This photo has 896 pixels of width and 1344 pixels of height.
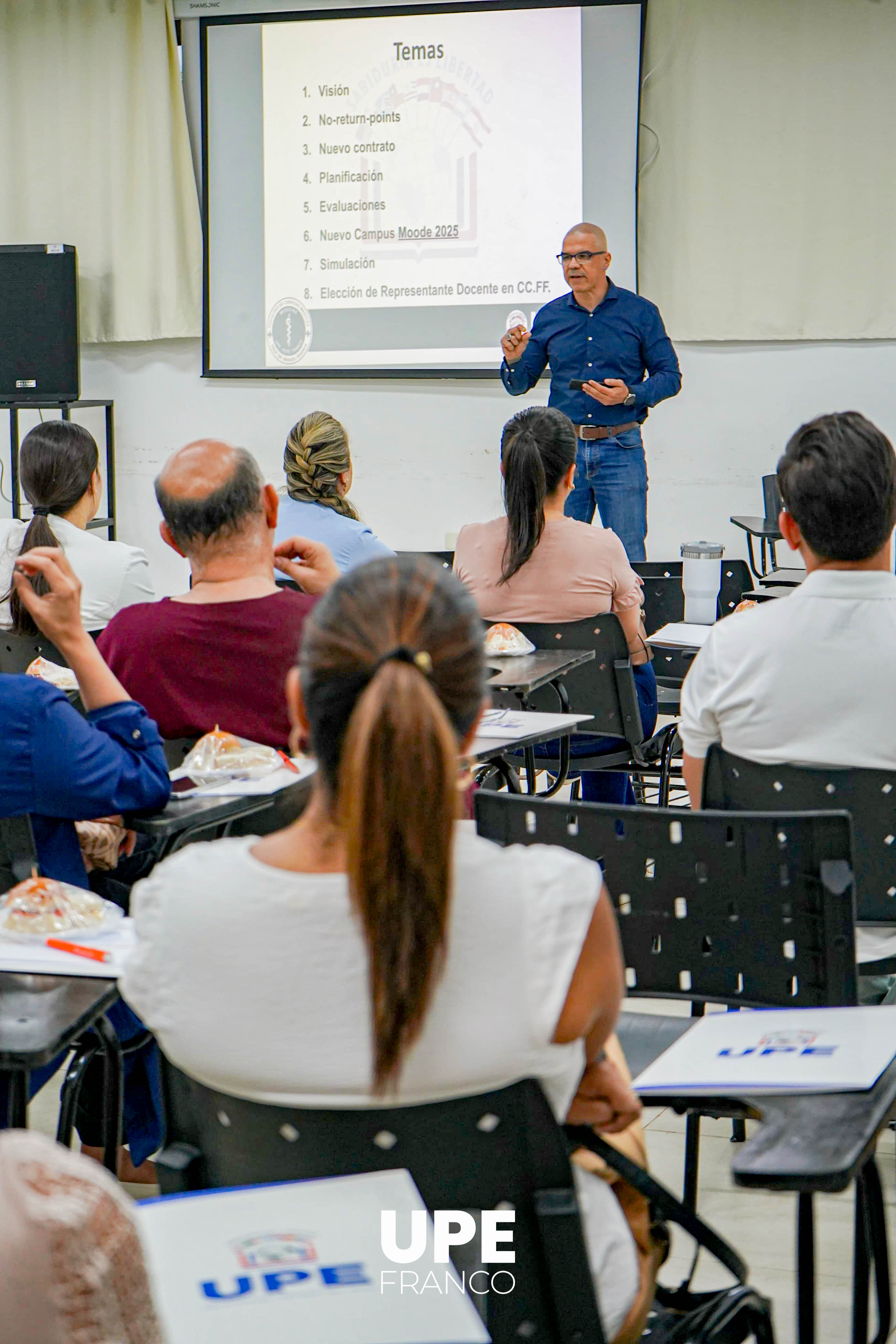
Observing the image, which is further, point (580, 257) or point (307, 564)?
point (580, 257)

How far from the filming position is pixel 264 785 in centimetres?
205

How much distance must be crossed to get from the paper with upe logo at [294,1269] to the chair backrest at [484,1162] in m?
0.06

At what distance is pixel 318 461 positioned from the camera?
386 cm

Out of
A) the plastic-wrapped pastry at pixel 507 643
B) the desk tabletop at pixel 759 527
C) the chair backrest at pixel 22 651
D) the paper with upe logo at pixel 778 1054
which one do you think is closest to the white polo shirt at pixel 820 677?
the paper with upe logo at pixel 778 1054

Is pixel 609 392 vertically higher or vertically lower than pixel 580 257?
lower

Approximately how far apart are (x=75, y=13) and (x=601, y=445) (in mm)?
3604

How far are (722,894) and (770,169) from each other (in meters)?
5.33

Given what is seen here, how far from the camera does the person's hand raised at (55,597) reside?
1826 millimetres

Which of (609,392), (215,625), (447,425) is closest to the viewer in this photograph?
(215,625)

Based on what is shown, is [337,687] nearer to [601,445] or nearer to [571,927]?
[571,927]

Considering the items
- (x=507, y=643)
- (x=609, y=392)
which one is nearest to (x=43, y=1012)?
(x=507, y=643)

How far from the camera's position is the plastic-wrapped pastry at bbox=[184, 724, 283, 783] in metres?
2.12

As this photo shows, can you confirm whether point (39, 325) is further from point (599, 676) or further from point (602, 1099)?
point (602, 1099)

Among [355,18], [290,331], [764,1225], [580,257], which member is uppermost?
[355,18]
